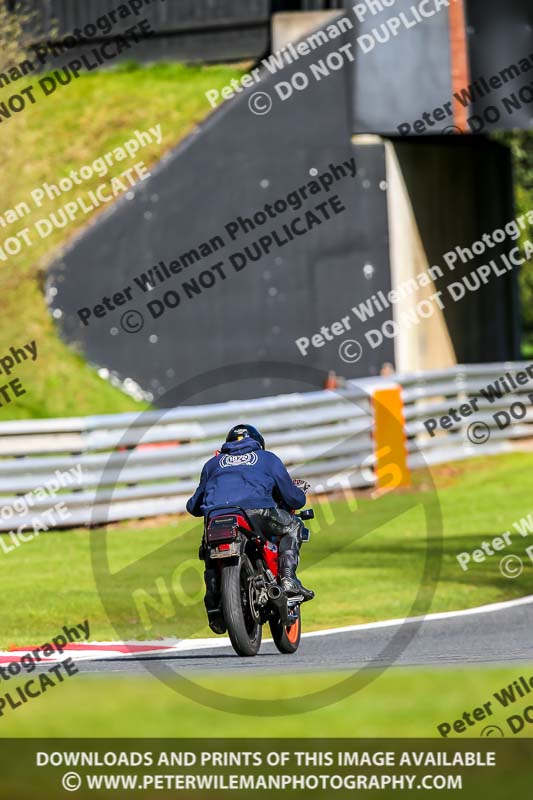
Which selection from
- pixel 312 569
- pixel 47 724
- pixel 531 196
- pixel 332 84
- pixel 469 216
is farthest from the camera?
pixel 531 196

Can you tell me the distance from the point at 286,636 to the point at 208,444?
8008mm

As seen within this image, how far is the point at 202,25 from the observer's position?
26.9 metres

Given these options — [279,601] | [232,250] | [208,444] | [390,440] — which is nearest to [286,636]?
[279,601]

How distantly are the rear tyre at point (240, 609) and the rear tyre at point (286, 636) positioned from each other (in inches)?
7.3

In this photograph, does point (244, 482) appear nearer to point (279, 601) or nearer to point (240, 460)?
point (240, 460)

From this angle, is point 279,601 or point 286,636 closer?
point 279,601

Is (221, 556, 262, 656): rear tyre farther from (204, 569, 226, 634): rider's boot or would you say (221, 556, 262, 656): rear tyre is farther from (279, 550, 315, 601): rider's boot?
(279, 550, 315, 601): rider's boot

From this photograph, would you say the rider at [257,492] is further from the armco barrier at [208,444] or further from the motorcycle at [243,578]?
the armco barrier at [208,444]

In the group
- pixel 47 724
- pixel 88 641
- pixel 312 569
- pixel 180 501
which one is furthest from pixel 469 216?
pixel 47 724

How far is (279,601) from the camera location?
891cm

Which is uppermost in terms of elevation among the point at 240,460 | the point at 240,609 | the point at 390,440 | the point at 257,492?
the point at 390,440

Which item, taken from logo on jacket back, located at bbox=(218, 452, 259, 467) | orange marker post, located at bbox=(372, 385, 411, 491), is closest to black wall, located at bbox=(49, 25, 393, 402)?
orange marker post, located at bbox=(372, 385, 411, 491)
